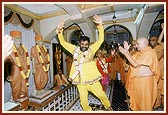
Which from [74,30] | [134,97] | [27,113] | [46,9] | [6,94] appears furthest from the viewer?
[74,30]

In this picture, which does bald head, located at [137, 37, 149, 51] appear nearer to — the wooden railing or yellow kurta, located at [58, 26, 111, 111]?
yellow kurta, located at [58, 26, 111, 111]

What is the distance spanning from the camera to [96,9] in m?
3.91

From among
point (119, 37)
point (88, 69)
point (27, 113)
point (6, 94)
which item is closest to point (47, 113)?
point (27, 113)

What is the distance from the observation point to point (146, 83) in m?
2.46

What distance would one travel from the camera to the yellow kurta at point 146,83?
238 cm

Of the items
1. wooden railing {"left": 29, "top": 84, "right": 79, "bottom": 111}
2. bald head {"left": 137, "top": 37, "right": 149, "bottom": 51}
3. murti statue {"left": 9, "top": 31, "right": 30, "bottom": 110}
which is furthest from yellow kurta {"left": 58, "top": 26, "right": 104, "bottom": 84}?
murti statue {"left": 9, "top": 31, "right": 30, "bottom": 110}

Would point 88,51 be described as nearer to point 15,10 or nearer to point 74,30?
point 15,10

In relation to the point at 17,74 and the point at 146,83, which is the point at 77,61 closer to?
the point at 146,83

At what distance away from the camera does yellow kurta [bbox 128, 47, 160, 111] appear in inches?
93.8

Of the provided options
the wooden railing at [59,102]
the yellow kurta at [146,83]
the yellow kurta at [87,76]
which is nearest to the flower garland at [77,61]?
the yellow kurta at [87,76]

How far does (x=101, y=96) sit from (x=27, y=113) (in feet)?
3.86

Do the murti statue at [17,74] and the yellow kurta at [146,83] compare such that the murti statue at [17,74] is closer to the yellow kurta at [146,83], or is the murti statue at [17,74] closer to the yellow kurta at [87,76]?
the yellow kurta at [87,76]

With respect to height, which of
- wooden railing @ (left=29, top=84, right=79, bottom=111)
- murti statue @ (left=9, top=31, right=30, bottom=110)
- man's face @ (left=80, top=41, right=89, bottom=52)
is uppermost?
man's face @ (left=80, top=41, right=89, bottom=52)

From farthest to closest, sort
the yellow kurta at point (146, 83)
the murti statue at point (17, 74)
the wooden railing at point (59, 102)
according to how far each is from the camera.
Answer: the murti statue at point (17, 74) → the yellow kurta at point (146, 83) → the wooden railing at point (59, 102)
